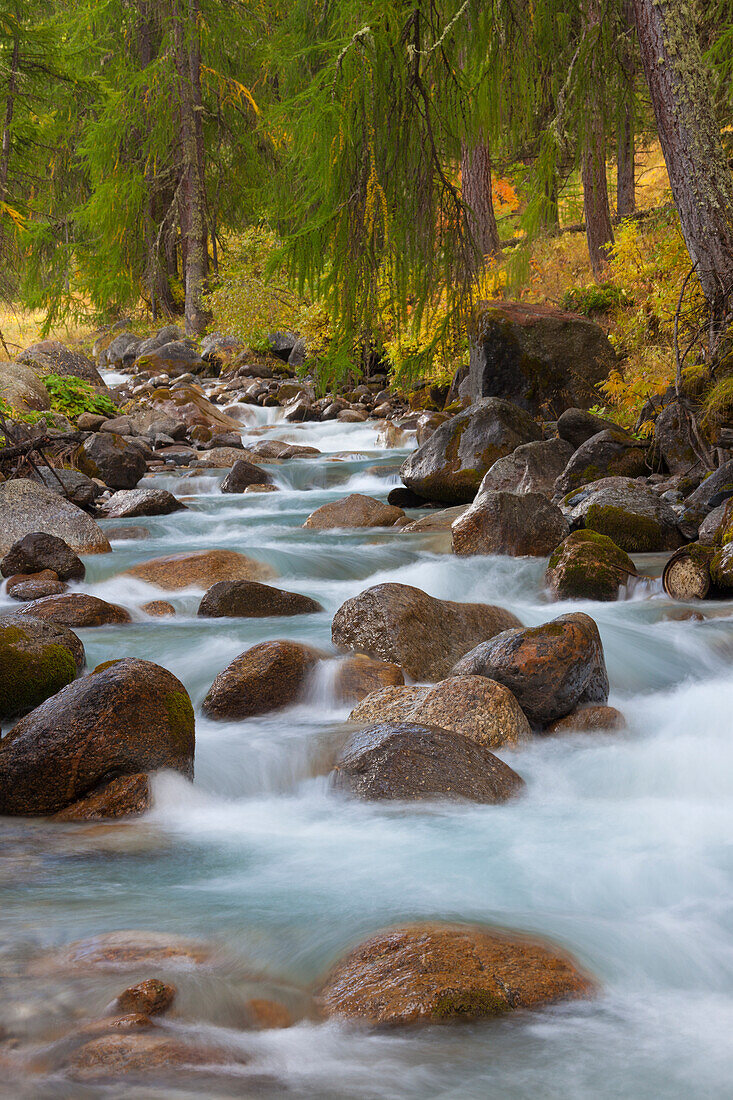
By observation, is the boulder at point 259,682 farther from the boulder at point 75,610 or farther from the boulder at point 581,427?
the boulder at point 581,427

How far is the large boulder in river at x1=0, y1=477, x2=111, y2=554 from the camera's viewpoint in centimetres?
905

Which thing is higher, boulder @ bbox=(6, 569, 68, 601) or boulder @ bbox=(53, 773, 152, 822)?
boulder @ bbox=(6, 569, 68, 601)

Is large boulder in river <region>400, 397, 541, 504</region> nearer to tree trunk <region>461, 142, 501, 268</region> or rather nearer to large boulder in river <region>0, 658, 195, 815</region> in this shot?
tree trunk <region>461, 142, 501, 268</region>

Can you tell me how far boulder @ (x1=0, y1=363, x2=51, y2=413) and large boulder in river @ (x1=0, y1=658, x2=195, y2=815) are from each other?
1107 cm

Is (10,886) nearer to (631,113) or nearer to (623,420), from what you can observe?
(631,113)

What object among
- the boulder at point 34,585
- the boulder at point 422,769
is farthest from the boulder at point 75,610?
the boulder at point 422,769

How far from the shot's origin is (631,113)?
7.72m

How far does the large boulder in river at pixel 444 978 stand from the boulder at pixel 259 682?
8.85ft

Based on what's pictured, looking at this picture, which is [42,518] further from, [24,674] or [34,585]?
[24,674]

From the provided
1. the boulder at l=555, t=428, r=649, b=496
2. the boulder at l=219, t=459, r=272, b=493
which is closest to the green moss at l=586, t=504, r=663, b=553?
the boulder at l=555, t=428, r=649, b=496

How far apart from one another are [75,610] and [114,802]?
3348 millimetres

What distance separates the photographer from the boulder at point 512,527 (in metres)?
8.77

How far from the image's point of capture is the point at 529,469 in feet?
35.9

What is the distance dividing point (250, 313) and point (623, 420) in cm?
1265
